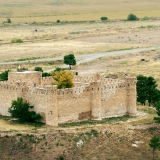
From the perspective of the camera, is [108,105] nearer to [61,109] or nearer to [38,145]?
[61,109]

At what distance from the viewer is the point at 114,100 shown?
53625 millimetres

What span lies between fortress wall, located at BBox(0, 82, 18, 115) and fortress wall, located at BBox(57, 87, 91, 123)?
161 inches

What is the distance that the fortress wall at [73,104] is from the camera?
1987 inches

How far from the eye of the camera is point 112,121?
52.4 meters

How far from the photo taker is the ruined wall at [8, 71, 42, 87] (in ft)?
179

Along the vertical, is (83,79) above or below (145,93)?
above

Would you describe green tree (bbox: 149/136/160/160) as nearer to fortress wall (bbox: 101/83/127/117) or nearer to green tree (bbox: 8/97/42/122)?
fortress wall (bbox: 101/83/127/117)

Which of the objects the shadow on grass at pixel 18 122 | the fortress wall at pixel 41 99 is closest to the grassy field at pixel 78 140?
the shadow on grass at pixel 18 122

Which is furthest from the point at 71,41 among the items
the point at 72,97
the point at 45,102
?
the point at 45,102

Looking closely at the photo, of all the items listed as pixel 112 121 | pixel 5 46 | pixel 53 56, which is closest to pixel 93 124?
pixel 112 121

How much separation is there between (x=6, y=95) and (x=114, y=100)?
8.46 meters

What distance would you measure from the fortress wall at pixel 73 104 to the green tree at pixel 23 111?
186 cm

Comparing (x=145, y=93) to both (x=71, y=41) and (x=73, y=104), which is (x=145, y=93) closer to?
(x=73, y=104)

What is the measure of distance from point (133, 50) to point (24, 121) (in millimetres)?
60704
